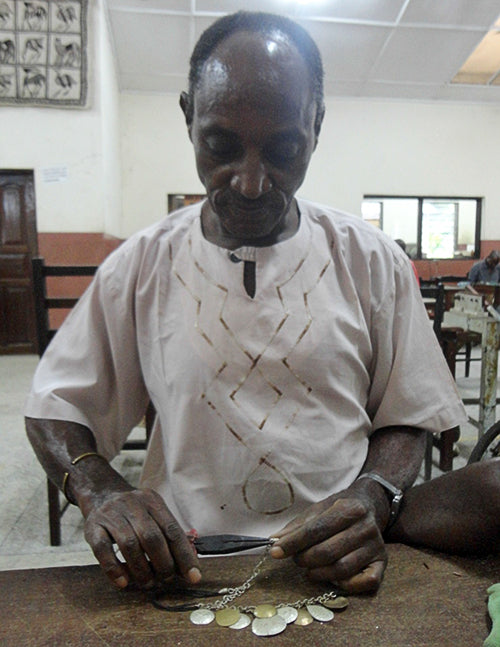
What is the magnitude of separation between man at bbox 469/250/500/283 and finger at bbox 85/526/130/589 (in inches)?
247

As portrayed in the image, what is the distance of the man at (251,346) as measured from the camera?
2.81 ft

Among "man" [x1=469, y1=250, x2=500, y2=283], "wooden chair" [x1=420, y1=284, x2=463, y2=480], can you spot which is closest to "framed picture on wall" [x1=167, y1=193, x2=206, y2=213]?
"man" [x1=469, y1=250, x2=500, y2=283]

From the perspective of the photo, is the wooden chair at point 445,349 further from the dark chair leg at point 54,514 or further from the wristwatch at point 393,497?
the dark chair leg at point 54,514

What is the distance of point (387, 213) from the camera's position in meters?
7.41

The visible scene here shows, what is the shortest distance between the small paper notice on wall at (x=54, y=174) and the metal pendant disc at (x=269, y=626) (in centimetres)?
521

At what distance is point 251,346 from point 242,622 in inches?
17.2

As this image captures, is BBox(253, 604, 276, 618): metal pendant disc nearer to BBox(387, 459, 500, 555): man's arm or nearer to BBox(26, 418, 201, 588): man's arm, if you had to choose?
BBox(26, 418, 201, 588): man's arm

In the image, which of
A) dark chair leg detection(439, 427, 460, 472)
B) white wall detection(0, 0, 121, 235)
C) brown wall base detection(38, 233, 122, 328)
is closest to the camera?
dark chair leg detection(439, 427, 460, 472)

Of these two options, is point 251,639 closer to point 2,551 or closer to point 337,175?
point 2,551

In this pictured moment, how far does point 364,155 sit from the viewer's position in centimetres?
707

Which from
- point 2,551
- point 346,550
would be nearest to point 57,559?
point 2,551

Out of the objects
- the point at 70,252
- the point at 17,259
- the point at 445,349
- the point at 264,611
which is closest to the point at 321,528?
the point at 264,611

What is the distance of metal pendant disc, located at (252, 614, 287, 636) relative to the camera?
631mm

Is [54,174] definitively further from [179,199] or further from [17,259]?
[179,199]
